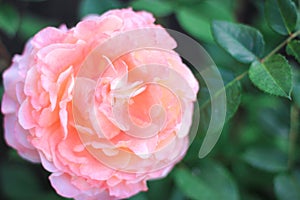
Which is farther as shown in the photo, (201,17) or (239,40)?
(201,17)

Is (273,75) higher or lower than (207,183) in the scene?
higher

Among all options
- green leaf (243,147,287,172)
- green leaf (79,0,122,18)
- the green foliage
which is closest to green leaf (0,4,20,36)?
green leaf (79,0,122,18)

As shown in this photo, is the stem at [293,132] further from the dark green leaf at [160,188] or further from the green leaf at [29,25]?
the green leaf at [29,25]

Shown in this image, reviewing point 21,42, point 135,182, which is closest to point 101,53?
point 135,182

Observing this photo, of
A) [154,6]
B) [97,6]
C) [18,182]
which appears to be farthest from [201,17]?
[18,182]

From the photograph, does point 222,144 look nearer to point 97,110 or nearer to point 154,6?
point 154,6

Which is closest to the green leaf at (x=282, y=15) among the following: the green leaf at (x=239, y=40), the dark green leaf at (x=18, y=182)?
the green leaf at (x=239, y=40)
